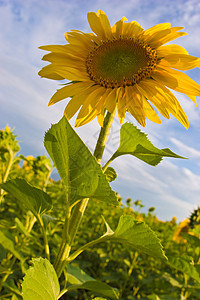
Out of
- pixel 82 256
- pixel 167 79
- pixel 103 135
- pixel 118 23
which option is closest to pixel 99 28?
pixel 118 23

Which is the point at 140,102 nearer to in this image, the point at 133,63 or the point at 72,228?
the point at 133,63

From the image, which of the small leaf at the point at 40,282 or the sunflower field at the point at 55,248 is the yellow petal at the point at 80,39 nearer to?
the sunflower field at the point at 55,248

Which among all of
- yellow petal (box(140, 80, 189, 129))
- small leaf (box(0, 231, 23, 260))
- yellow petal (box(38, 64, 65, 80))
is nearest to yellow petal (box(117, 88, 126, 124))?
yellow petal (box(140, 80, 189, 129))

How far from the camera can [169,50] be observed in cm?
114

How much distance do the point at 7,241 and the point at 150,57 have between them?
3.11 ft

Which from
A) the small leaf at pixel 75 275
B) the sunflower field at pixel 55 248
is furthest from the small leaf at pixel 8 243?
the small leaf at pixel 75 275

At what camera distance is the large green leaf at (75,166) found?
0.69m

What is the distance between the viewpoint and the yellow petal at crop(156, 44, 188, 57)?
3.70 feet

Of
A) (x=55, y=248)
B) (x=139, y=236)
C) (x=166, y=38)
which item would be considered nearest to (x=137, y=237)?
(x=139, y=236)

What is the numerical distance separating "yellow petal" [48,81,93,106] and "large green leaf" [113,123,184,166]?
0.22 metres

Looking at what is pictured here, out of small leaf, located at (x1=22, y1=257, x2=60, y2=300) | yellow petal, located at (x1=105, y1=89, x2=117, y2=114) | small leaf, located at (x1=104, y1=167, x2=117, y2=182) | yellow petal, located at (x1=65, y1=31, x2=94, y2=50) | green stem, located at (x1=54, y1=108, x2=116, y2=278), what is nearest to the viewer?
small leaf, located at (x1=22, y1=257, x2=60, y2=300)

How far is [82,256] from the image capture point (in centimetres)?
316

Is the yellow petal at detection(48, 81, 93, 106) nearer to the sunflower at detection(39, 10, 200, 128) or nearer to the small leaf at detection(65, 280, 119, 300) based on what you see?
the sunflower at detection(39, 10, 200, 128)

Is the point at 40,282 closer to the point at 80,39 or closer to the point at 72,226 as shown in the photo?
the point at 72,226
